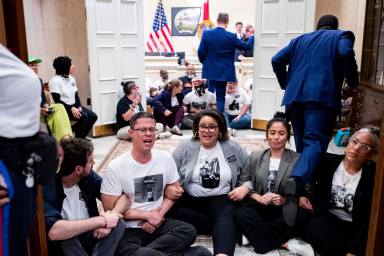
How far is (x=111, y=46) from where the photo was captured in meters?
5.08

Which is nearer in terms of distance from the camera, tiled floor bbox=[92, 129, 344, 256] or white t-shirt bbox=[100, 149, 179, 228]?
white t-shirt bbox=[100, 149, 179, 228]

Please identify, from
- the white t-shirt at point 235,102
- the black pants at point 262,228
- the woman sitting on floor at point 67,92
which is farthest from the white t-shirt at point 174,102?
the black pants at point 262,228

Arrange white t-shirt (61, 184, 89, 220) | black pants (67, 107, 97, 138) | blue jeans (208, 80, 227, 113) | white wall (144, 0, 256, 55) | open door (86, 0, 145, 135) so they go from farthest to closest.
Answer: white wall (144, 0, 256, 55) < blue jeans (208, 80, 227, 113) < open door (86, 0, 145, 135) < black pants (67, 107, 97, 138) < white t-shirt (61, 184, 89, 220)

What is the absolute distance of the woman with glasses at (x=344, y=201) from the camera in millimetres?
2086

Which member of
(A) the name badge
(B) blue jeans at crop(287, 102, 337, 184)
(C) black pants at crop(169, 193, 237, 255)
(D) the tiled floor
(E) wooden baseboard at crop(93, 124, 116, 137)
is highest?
(B) blue jeans at crop(287, 102, 337, 184)

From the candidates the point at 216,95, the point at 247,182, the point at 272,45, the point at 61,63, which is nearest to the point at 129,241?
the point at 247,182

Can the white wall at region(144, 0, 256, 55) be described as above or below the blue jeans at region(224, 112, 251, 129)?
above

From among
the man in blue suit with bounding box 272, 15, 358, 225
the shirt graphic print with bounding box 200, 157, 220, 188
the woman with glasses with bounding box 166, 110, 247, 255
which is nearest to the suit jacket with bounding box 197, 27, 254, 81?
the man in blue suit with bounding box 272, 15, 358, 225

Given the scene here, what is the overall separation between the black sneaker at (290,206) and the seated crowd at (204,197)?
67mm

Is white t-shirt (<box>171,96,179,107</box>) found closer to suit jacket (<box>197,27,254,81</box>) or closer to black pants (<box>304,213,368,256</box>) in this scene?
suit jacket (<box>197,27,254,81</box>)

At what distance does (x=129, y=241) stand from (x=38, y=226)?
23.6 inches

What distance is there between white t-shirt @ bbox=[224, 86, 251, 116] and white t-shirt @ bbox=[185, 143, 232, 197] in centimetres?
287

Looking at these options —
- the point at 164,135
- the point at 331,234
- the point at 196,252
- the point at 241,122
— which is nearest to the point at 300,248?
the point at 331,234

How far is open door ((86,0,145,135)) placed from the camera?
4918 mm
